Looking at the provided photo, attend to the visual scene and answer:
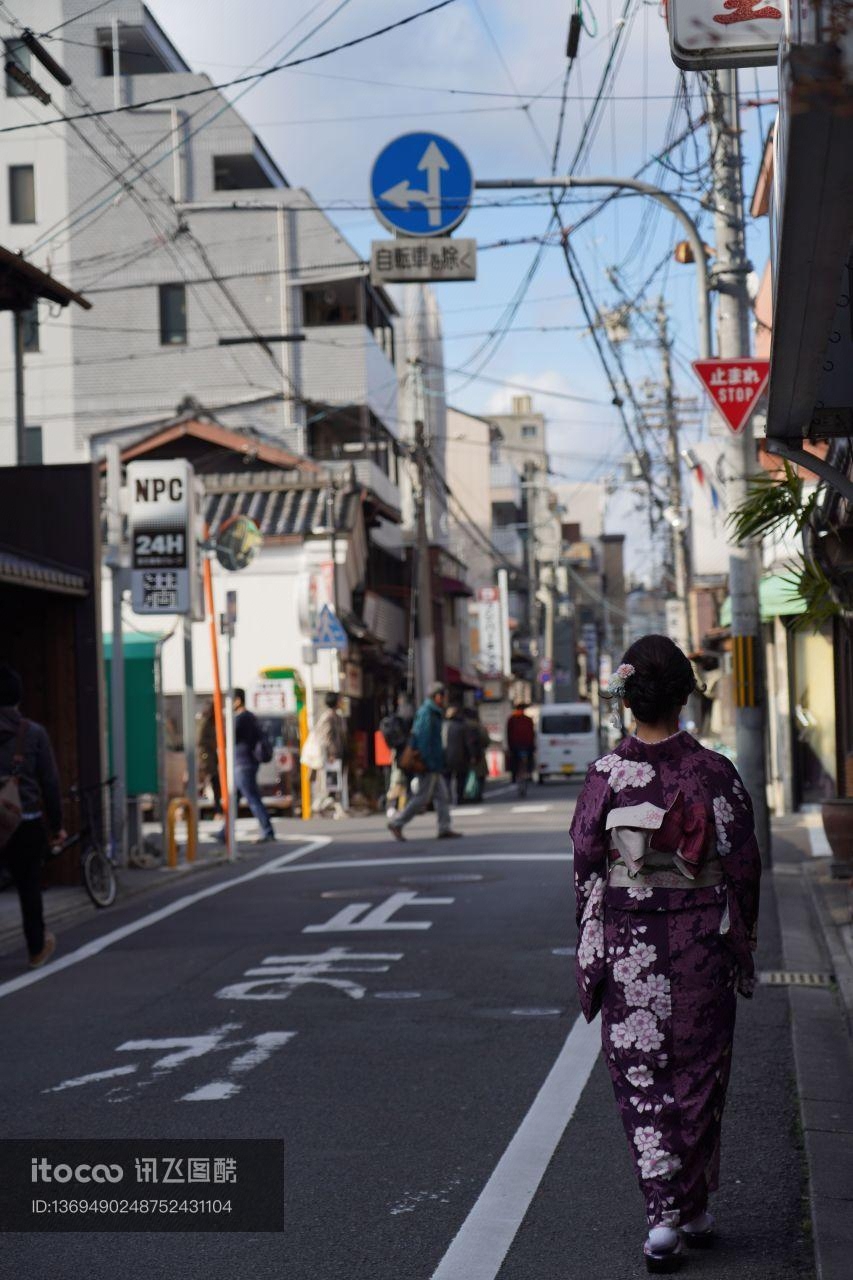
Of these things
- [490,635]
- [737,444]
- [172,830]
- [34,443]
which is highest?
[34,443]

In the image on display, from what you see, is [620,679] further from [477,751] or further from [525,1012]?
[477,751]

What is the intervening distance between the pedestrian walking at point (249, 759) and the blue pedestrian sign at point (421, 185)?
28.6 feet

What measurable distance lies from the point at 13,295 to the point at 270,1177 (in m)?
11.1

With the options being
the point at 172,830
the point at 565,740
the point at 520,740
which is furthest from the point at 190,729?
the point at 565,740

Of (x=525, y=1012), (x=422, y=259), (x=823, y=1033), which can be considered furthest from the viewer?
(x=422, y=259)

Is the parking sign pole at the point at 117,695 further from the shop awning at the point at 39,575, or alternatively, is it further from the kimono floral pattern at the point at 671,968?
the kimono floral pattern at the point at 671,968

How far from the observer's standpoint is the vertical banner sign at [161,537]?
1709cm

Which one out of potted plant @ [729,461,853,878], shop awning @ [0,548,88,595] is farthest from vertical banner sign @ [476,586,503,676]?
potted plant @ [729,461,853,878]

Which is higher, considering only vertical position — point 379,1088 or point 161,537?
point 161,537

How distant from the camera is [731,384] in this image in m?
14.3

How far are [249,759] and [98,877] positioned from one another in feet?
23.6

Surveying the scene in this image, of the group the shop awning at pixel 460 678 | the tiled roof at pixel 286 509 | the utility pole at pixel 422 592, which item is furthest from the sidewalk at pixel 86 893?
the shop awning at pixel 460 678

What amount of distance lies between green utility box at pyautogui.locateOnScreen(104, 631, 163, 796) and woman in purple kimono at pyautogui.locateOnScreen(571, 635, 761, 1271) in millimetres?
13164

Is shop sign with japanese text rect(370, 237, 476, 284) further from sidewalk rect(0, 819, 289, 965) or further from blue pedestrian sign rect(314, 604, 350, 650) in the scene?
blue pedestrian sign rect(314, 604, 350, 650)
